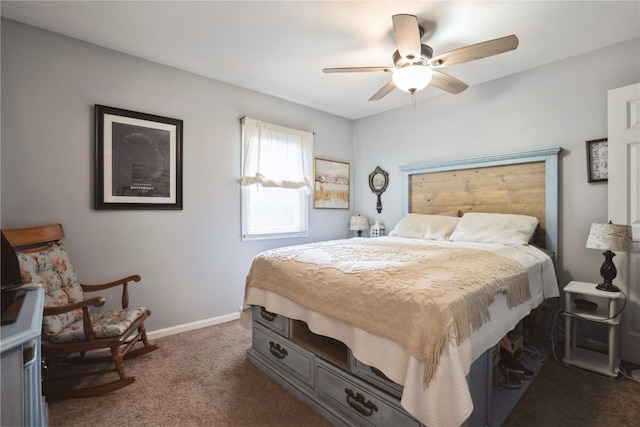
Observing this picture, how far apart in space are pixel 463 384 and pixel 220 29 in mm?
2747

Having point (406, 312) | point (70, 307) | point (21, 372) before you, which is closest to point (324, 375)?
point (406, 312)

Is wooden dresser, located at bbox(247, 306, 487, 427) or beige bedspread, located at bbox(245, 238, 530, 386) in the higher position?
beige bedspread, located at bbox(245, 238, 530, 386)

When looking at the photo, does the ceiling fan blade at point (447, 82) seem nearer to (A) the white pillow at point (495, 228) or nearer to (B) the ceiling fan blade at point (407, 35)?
(B) the ceiling fan blade at point (407, 35)

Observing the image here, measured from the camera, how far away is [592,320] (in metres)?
2.17

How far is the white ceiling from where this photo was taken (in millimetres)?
2051

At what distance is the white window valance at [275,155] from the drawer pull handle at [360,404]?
2.43m

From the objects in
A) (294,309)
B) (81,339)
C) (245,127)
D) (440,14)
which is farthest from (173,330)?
(440,14)

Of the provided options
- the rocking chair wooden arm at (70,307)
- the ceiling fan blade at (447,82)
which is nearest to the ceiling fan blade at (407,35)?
the ceiling fan blade at (447,82)

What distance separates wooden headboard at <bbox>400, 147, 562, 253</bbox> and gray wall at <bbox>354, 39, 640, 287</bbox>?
0.11 metres

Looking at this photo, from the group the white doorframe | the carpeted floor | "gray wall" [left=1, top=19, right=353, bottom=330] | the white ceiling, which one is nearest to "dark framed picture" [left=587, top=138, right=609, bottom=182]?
the white doorframe

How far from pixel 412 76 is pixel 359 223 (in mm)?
2459

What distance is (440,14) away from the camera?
2.12 metres

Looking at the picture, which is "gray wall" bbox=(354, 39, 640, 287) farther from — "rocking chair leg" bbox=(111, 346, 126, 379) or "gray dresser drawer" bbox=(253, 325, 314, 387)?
"rocking chair leg" bbox=(111, 346, 126, 379)

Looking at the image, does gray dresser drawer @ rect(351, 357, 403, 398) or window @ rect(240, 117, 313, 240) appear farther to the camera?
window @ rect(240, 117, 313, 240)
